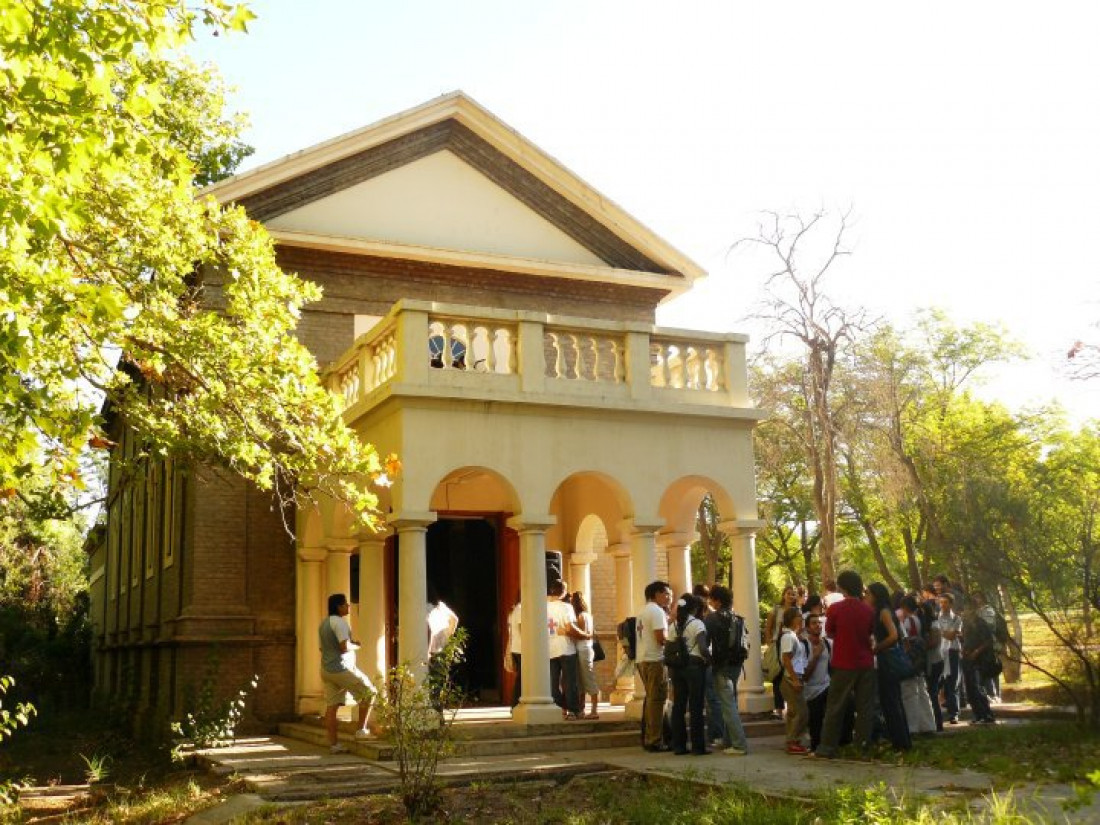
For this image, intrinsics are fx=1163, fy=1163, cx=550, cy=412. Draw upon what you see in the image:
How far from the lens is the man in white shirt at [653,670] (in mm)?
12977

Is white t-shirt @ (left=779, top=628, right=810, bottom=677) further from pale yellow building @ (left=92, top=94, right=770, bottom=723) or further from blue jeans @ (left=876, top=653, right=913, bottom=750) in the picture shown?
pale yellow building @ (left=92, top=94, right=770, bottom=723)

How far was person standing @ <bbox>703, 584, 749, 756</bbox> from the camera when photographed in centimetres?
1238

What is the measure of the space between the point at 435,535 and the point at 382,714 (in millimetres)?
8686

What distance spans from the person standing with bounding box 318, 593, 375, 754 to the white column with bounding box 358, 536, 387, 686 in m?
0.86

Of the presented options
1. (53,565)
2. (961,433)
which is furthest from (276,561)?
(961,433)

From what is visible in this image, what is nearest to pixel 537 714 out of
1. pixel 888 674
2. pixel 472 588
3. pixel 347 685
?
pixel 347 685

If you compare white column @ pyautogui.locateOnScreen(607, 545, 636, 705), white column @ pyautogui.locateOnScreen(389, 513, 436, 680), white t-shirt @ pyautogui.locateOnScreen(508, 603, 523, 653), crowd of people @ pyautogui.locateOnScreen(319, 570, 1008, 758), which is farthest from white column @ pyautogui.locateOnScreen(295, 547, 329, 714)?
white column @ pyautogui.locateOnScreen(607, 545, 636, 705)

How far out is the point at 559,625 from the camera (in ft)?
48.6

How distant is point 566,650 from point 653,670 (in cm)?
191

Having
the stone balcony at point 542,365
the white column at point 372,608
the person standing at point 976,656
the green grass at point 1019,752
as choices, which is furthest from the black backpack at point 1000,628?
the white column at point 372,608

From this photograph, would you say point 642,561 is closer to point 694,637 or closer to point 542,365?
point 694,637

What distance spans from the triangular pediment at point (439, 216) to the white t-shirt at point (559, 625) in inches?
280

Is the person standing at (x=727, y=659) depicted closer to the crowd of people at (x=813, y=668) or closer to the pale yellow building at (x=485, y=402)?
the crowd of people at (x=813, y=668)

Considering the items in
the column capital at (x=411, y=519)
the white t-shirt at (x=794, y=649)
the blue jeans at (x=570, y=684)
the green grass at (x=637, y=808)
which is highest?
the column capital at (x=411, y=519)
